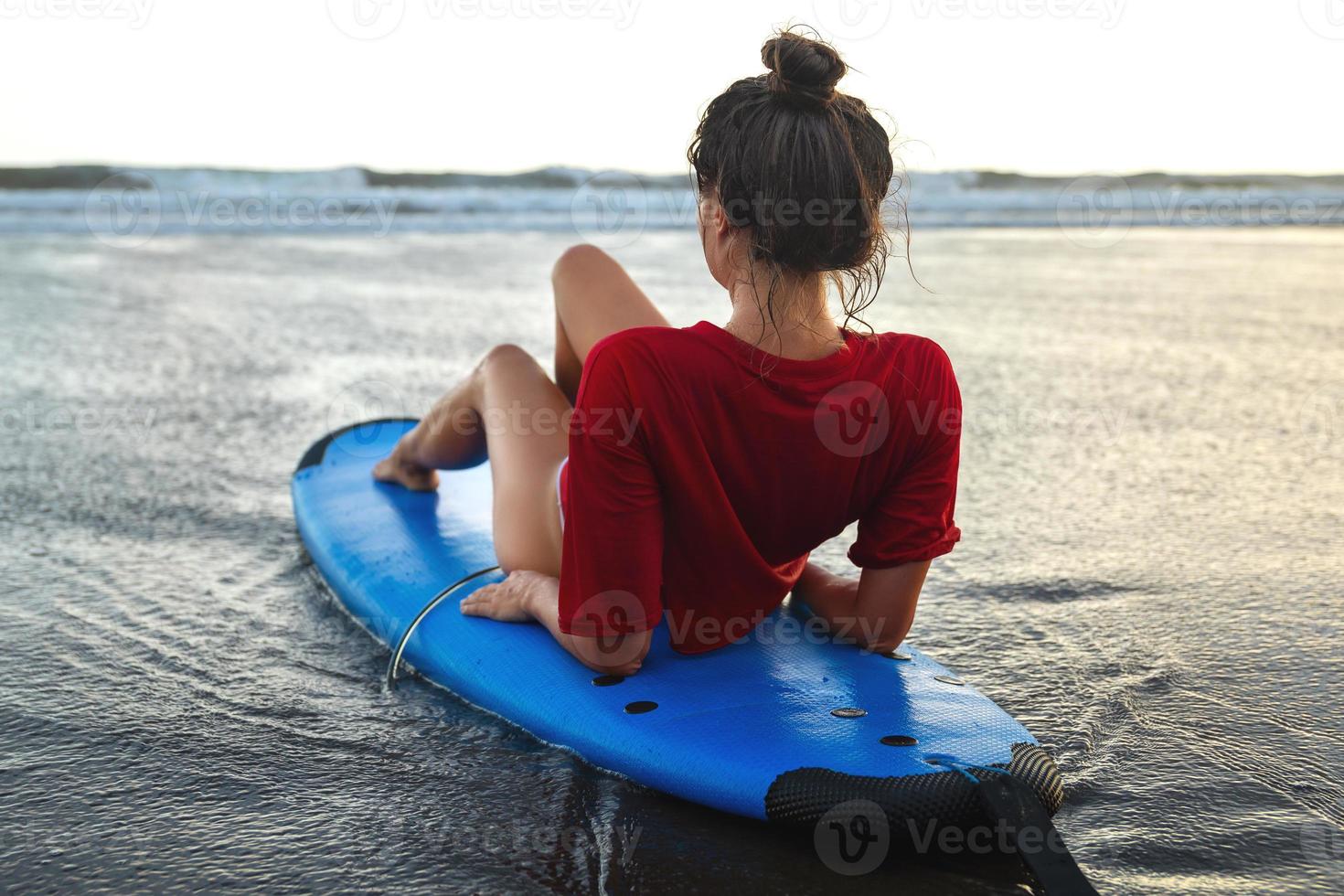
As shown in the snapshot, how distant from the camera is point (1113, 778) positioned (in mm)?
2043

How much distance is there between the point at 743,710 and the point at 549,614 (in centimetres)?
46

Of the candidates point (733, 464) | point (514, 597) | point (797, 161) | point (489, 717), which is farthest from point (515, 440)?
point (797, 161)

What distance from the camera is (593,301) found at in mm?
2619

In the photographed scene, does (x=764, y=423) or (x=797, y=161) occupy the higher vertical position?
(x=797, y=161)

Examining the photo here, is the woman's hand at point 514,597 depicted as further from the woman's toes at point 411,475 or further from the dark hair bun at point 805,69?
the dark hair bun at point 805,69

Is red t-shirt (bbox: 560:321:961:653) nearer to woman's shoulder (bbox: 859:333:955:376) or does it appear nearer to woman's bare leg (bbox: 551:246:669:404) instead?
woman's shoulder (bbox: 859:333:955:376)

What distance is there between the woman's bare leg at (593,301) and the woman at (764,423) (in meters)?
0.65

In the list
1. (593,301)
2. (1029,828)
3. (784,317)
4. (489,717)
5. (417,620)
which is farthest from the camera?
(593,301)

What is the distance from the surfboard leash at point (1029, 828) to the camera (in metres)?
1.60

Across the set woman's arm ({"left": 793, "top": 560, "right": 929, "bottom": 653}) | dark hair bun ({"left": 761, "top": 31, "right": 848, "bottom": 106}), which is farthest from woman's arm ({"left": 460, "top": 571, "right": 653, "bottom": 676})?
dark hair bun ({"left": 761, "top": 31, "right": 848, "bottom": 106})

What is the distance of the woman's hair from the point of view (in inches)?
67.6

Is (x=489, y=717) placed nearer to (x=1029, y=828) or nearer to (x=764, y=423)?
(x=764, y=423)

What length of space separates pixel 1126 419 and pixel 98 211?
14.3 metres

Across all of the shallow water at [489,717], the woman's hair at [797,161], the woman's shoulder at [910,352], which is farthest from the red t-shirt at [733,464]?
the shallow water at [489,717]
